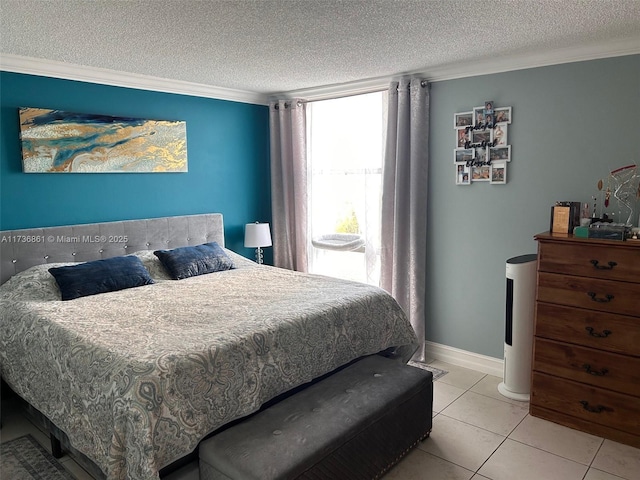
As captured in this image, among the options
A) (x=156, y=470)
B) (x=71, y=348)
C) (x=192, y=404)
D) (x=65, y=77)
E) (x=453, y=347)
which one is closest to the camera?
(x=156, y=470)

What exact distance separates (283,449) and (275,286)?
157 centimetres

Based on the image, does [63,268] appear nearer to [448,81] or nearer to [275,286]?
[275,286]

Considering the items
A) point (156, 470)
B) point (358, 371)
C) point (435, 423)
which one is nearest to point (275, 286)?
point (358, 371)

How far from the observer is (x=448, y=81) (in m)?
3.77

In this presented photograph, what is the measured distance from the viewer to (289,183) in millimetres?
4895

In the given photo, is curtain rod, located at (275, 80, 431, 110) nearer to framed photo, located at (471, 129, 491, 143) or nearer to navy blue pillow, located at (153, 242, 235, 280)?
framed photo, located at (471, 129, 491, 143)

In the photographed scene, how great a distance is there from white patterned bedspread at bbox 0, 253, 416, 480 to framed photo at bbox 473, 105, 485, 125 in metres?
1.50

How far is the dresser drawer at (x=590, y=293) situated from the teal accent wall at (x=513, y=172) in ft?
1.97

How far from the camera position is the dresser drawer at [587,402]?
2.73 meters

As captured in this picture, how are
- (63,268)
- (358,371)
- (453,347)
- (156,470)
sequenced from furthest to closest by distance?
(453,347), (63,268), (358,371), (156,470)

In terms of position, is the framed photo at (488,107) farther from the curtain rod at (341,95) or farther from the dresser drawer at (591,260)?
the dresser drawer at (591,260)

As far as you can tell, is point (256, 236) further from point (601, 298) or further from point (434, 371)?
point (601, 298)

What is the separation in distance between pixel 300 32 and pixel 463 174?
5.60 feet

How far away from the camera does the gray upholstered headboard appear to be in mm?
3354
